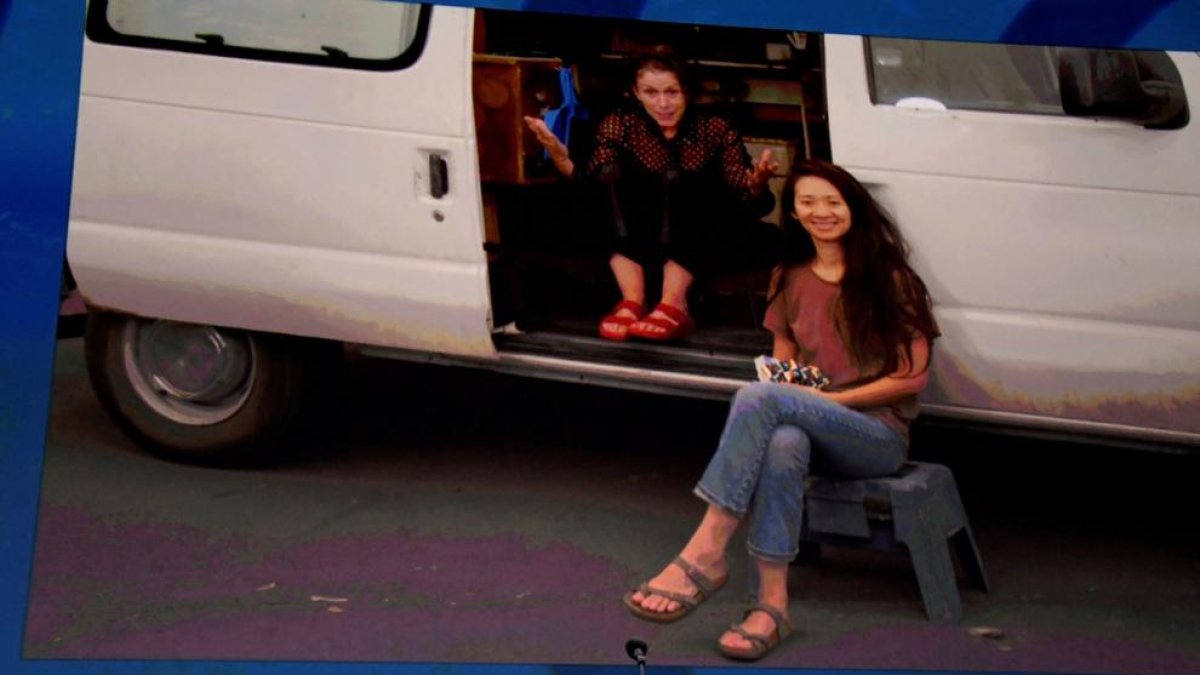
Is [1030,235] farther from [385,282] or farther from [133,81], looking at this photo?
[133,81]

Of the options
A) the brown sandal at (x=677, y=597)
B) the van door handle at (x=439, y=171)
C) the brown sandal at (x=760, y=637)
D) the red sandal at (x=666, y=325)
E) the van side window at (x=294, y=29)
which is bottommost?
→ the brown sandal at (x=760, y=637)

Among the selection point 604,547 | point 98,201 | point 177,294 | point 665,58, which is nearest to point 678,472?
point 604,547

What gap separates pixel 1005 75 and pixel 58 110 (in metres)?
1.94

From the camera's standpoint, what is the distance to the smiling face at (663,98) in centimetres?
362

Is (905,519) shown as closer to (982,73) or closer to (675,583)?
(675,583)

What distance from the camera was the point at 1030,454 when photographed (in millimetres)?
3639

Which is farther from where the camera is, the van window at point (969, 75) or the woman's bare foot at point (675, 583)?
the woman's bare foot at point (675, 583)

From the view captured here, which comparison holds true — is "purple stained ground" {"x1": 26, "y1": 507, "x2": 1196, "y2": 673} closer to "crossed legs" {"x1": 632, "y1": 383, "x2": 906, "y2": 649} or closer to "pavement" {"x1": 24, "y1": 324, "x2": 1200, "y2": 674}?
"pavement" {"x1": 24, "y1": 324, "x2": 1200, "y2": 674}

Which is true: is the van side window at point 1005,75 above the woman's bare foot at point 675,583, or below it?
above

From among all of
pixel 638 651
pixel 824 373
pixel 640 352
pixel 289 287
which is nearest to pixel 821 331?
pixel 824 373

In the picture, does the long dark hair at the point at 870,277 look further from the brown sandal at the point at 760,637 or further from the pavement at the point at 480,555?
the brown sandal at the point at 760,637

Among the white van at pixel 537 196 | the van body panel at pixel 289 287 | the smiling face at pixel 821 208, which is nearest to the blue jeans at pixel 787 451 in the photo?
the white van at pixel 537 196

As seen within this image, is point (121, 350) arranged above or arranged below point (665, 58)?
below

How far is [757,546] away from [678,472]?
230 mm
